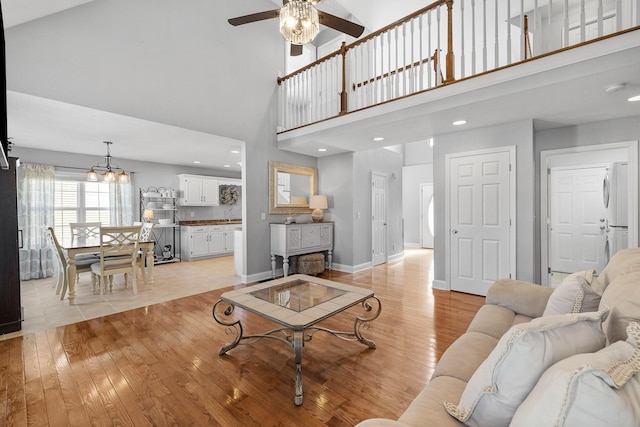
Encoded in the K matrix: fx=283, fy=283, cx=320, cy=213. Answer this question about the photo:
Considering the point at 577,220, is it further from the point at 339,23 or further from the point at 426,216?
the point at 339,23

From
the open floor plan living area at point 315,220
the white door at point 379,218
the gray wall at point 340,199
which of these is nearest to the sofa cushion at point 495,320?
the open floor plan living area at point 315,220

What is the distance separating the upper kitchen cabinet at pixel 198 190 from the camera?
6941 mm

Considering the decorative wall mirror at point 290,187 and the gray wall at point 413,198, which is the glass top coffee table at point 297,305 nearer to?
the decorative wall mirror at point 290,187

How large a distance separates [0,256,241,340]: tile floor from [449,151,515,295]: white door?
3.52 meters

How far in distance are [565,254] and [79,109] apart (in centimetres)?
769

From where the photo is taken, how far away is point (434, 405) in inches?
42.3

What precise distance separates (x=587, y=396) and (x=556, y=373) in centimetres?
7

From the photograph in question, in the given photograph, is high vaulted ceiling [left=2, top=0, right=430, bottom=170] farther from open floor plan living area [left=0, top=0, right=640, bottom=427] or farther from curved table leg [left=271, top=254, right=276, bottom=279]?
curved table leg [left=271, top=254, right=276, bottom=279]

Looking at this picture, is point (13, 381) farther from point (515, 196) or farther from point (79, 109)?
point (515, 196)

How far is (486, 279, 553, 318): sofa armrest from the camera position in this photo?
76.0 inches

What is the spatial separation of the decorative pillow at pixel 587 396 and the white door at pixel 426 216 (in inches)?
334

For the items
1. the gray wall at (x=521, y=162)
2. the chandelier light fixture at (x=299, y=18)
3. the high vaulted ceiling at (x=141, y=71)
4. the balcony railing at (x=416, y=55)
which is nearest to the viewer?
the chandelier light fixture at (x=299, y=18)

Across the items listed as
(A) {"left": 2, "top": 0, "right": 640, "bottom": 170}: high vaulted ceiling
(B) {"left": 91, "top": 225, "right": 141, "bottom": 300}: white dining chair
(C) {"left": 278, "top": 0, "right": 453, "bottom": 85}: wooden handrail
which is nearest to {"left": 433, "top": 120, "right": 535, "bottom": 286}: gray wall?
(A) {"left": 2, "top": 0, "right": 640, "bottom": 170}: high vaulted ceiling

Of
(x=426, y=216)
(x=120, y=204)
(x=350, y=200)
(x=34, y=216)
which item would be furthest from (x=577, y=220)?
(x=34, y=216)
